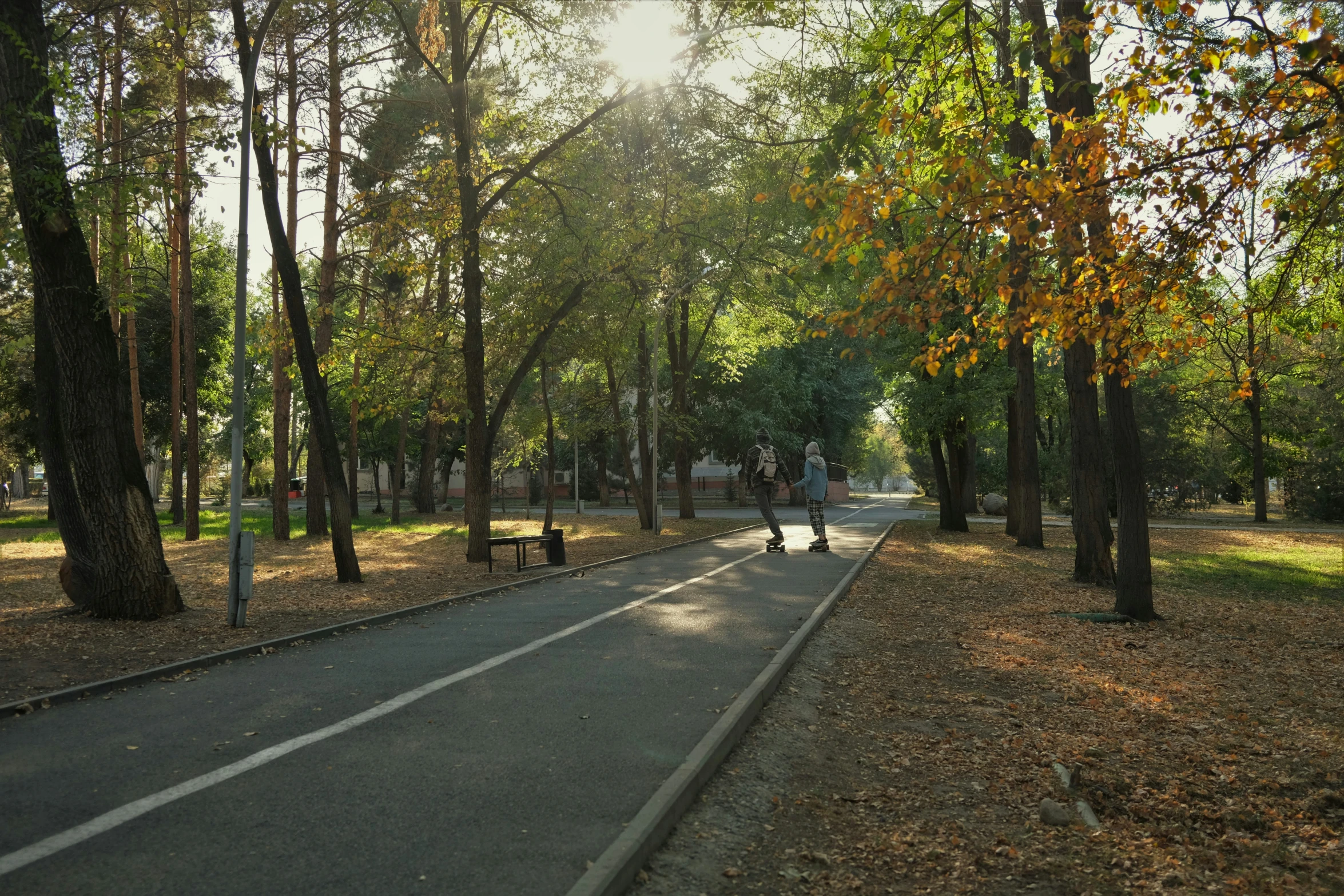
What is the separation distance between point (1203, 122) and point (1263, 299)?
3.69m

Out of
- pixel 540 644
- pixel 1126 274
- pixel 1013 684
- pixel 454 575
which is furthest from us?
pixel 454 575

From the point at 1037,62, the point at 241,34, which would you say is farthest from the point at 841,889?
the point at 241,34

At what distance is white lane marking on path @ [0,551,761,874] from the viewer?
3.88 meters

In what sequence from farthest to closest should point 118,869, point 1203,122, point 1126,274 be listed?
point 1126,274 → point 1203,122 → point 118,869

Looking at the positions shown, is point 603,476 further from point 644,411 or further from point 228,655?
point 228,655

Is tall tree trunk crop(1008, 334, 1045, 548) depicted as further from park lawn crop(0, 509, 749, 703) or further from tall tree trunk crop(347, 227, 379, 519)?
tall tree trunk crop(347, 227, 379, 519)

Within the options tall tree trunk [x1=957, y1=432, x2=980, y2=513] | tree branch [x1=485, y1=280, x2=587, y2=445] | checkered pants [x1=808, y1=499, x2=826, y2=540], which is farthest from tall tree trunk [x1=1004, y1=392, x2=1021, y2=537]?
tree branch [x1=485, y1=280, x2=587, y2=445]

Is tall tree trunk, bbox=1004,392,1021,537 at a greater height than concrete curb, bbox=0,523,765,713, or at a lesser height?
greater

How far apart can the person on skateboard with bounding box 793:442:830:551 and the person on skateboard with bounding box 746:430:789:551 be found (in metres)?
0.49

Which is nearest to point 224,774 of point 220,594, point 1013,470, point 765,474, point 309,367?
point 220,594

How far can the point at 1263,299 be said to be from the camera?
29.7ft

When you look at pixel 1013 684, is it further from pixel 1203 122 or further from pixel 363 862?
pixel 363 862

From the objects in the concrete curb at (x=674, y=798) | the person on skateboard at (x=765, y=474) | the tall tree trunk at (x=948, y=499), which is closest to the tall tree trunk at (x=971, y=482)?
the tall tree trunk at (x=948, y=499)

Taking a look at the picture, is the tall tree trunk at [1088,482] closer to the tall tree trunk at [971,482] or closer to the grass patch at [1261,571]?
the grass patch at [1261,571]
